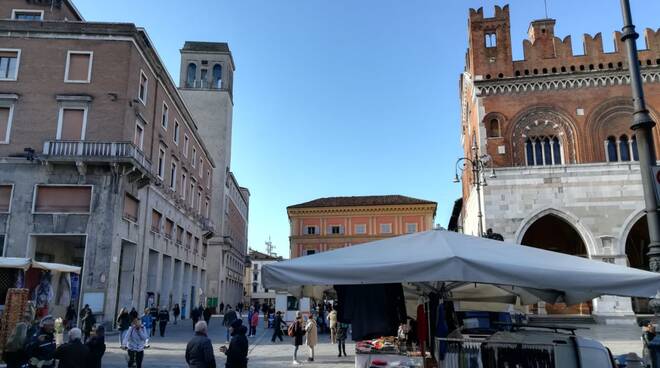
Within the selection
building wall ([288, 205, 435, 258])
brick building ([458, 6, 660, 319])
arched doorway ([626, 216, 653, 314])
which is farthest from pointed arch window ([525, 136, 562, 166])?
building wall ([288, 205, 435, 258])

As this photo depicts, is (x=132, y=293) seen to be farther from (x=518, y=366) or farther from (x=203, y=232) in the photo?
(x=518, y=366)

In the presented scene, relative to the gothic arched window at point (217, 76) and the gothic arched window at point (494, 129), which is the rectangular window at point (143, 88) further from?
the gothic arched window at point (217, 76)

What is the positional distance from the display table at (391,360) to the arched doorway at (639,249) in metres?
23.9

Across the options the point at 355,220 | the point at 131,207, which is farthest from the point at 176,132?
the point at 355,220

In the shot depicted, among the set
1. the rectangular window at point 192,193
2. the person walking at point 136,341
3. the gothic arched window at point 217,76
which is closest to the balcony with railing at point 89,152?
the person walking at point 136,341

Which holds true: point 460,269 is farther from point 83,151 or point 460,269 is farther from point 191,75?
point 191,75

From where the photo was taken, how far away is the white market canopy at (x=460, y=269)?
507 cm

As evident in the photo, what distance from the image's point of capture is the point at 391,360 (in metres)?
8.94

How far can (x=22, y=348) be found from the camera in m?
8.28

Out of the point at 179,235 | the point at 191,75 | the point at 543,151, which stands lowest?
the point at 179,235

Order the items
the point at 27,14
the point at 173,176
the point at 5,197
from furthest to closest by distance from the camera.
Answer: the point at 173,176
the point at 27,14
the point at 5,197

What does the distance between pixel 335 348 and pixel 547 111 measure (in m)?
17.9

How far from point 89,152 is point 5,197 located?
422cm

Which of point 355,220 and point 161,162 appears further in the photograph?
point 355,220
